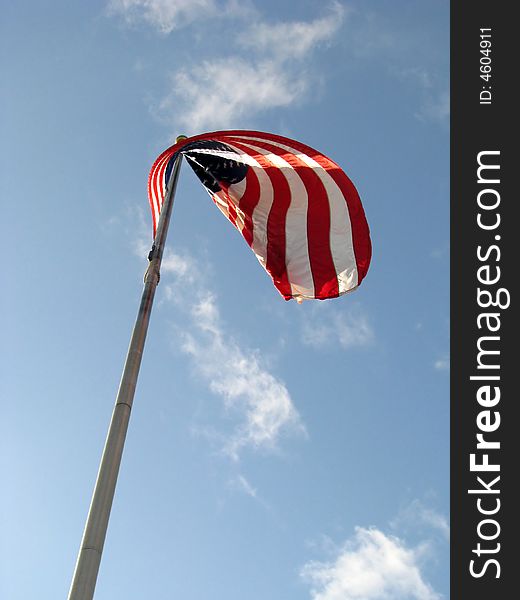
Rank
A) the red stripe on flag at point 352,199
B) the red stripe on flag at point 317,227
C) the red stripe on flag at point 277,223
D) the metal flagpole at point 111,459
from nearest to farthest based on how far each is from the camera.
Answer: the metal flagpole at point 111,459
the red stripe on flag at point 317,227
the red stripe on flag at point 277,223
the red stripe on flag at point 352,199

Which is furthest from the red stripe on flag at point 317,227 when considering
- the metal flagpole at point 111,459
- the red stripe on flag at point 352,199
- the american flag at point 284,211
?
the metal flagpole at point 111,459

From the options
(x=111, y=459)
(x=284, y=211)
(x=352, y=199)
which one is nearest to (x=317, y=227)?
(x=284, y=211)

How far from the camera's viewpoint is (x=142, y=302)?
9883 millimetres

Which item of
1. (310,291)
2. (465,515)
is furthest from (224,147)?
(465,515)

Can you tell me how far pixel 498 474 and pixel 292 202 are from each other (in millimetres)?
6396

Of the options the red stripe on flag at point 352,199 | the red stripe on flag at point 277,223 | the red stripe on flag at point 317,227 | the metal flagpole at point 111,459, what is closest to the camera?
the metal flagpole at point 111,459

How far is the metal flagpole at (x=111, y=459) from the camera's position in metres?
6.92

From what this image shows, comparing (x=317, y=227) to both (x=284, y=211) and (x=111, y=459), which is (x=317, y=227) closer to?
(x=284, y=211)

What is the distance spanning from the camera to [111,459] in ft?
25.9

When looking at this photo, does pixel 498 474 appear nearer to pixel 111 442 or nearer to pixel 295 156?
pixel 295 156

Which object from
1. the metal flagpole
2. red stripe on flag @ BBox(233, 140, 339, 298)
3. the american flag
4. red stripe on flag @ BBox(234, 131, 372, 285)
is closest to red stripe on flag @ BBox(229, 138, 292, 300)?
the american flag

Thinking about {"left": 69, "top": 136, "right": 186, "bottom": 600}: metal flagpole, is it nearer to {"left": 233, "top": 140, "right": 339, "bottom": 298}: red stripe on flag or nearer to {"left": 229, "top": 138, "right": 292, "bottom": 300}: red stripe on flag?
{"left": 229, "top": 138, "right": 292, "bottom": 300}: red stripe on flag

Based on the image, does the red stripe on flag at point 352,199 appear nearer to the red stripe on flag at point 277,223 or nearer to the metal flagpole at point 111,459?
the red stripe on flag at point 277,223

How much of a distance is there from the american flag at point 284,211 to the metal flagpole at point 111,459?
346 centimetres
